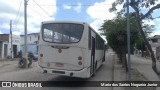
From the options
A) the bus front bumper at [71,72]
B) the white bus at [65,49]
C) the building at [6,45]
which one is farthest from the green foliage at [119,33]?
the building at [6,45]

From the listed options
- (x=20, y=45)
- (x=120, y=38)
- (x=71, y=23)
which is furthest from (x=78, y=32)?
(x=20, y=45)

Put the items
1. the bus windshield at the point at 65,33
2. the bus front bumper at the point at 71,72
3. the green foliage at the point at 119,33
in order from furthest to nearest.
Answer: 1. the green foliage at the point at 119,33
2. the bus windshield at the point at 65,33
3. the bus front bumper at the point at 71,72

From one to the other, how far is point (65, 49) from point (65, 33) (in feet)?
2.67

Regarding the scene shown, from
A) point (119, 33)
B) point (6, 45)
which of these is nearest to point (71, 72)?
point (119, 33)

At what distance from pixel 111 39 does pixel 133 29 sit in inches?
102

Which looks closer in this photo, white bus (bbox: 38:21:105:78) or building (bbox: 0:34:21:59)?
white bus (bbox: 38:21:105:78)

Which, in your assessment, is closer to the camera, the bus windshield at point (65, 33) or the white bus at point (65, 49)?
the white bus at point (65, 49)

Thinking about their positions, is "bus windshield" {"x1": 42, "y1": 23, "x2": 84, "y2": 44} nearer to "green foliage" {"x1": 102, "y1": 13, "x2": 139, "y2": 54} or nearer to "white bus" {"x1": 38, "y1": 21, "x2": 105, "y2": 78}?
"white bus" {"x1": 38, "y1": 21, "x2": 105, "y2": 78}

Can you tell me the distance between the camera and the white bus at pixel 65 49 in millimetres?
14414

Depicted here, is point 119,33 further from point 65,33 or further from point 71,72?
point 71,72

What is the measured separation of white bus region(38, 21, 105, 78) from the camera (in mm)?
14414

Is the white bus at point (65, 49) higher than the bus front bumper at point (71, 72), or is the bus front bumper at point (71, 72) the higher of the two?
the white bus at point (65, 49)

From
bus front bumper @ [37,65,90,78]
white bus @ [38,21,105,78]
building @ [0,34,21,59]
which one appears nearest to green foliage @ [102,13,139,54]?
white bus @ [38,21,105,78]

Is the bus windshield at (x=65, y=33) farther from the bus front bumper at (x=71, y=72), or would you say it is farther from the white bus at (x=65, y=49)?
the bus front bumper at (x=71, y=72)
